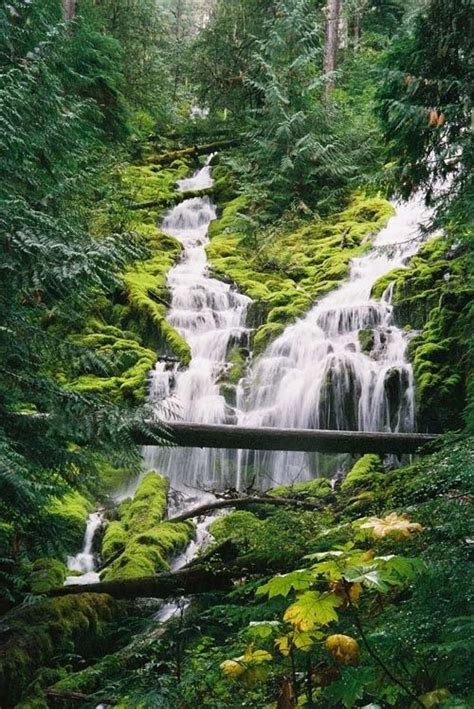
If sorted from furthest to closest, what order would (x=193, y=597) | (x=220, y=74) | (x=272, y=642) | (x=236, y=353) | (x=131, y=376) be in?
(x=220, y=74) < (x=236, y=353) < (x=131, y=376) < (x=193, y=597) < (x=272, y=642)

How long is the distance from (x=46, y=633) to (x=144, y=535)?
2495 millimetres

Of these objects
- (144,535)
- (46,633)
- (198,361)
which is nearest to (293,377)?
(198,361)

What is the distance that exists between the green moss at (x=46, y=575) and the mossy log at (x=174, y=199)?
13.2 m

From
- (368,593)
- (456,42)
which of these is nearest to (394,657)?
(368,593)

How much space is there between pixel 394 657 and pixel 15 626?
3.52 meters

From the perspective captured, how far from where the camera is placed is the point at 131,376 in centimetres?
1124

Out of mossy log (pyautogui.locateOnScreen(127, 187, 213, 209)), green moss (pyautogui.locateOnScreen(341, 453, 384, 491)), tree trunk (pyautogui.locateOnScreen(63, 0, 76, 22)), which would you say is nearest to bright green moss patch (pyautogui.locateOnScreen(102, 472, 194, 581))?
green moss (pyautogui.locateOnScreen(341, 453, 384, 491))

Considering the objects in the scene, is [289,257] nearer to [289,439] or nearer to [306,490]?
[306,490]

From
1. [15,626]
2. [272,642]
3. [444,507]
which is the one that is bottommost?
[15,626]

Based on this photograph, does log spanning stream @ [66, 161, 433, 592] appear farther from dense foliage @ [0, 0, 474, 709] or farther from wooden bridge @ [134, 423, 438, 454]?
wooden bridge @ [134, 423, 438, 454]

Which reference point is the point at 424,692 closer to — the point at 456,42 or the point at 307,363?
the point at 456,42

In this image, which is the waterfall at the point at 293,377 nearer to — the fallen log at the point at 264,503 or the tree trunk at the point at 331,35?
the fallen log at the point at 264,503

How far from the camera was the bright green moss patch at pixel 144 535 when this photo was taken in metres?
6.25

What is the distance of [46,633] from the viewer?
449 centimetres
